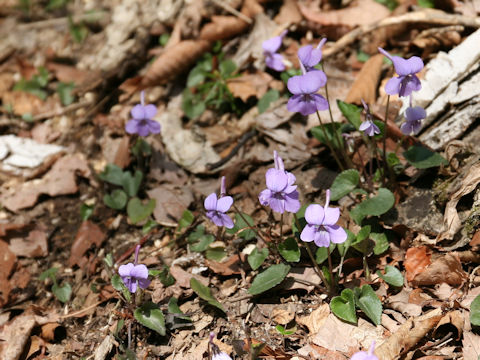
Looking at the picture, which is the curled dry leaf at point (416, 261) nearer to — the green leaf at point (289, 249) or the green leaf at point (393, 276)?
the green leaf at point (393, 276)

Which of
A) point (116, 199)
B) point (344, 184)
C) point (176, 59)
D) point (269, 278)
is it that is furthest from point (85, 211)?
point (344, 184)

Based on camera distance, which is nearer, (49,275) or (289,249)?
(289,249)

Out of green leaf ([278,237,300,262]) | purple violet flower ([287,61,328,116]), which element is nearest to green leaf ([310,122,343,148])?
purple violet flower ([287,61,328,116])

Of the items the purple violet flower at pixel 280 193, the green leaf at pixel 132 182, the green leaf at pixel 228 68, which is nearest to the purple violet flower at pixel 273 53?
the green leaf at pixel 228 68

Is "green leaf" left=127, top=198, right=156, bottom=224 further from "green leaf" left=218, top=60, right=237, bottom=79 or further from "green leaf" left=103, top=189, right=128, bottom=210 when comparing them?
"green leaf" left=218, top=60, right=237, bottom=79

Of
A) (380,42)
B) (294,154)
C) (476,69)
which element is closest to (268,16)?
(380,42)

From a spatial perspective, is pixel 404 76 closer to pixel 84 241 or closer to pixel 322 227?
pixel 322 227
